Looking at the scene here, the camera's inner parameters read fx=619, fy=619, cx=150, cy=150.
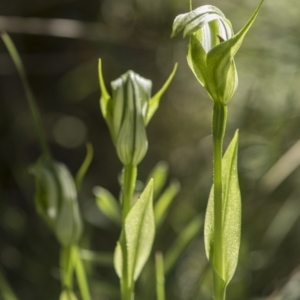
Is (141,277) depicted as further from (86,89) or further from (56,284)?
(86,89)

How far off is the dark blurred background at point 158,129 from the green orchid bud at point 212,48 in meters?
0.31

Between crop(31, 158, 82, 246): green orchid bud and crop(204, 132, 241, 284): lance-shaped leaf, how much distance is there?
0.49 ft

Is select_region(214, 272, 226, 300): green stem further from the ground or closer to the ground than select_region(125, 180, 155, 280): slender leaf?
closer to the ground

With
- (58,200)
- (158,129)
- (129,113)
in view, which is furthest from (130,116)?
(158,129)

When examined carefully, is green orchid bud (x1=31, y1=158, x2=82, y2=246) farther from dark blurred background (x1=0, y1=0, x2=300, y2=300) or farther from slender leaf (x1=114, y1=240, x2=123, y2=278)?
dark blurred background (x1=0, y1=0, x2=300, y2=300)

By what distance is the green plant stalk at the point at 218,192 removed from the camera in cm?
33

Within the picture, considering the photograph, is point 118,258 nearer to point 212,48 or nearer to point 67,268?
point 67,268

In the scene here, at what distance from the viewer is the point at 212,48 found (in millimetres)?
322

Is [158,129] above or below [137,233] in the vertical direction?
above

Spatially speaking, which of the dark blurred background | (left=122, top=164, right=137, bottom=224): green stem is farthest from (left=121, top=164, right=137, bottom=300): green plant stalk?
the dark blurred background

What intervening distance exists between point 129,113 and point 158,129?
804 mm

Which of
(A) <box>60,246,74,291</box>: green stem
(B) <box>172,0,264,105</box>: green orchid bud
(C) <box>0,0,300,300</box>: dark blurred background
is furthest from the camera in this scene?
(C) <box>0,0,300,300</box>: dark blurred background

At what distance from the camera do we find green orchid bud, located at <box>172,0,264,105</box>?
0.32 metres

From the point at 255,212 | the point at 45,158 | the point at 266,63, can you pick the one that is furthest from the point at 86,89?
the point at 45,158
